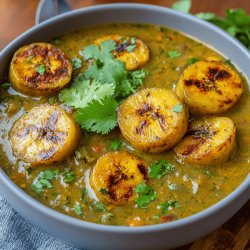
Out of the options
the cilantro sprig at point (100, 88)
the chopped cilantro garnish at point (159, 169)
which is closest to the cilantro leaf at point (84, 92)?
the cilantro sprig at point (100, 88)

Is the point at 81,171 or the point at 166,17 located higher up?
the point at 166,17

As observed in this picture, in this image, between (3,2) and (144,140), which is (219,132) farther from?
(3,2)

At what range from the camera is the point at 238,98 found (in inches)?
105

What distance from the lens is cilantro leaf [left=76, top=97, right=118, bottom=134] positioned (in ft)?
8.21

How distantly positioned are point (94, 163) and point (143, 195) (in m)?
0.27

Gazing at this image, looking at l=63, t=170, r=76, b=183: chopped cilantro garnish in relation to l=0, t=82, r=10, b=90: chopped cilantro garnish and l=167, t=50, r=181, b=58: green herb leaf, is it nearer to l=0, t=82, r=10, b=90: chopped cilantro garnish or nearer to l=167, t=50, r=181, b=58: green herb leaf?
l=0, t=82, r=10, b=90: chopped cilantro garnish

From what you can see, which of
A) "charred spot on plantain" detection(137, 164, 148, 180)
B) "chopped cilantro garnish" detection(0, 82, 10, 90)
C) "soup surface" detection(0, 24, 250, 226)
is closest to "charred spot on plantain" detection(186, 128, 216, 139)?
"soup surface" detection(0, 24, 250, 226)

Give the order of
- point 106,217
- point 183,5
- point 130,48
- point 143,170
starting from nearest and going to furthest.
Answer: point 106,217 → point 143,170 → point 130,48 → point 183,5

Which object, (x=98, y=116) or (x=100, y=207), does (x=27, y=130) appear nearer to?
(x=98, y=116)

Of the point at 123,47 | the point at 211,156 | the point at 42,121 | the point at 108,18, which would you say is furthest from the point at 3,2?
the point at 211,156

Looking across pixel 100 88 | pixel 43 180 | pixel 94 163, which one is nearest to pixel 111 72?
pixel 100 88

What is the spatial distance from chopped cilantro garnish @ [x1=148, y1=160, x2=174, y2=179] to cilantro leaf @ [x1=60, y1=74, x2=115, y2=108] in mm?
376

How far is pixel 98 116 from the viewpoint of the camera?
8.21ft

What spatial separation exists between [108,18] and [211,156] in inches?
41.8
